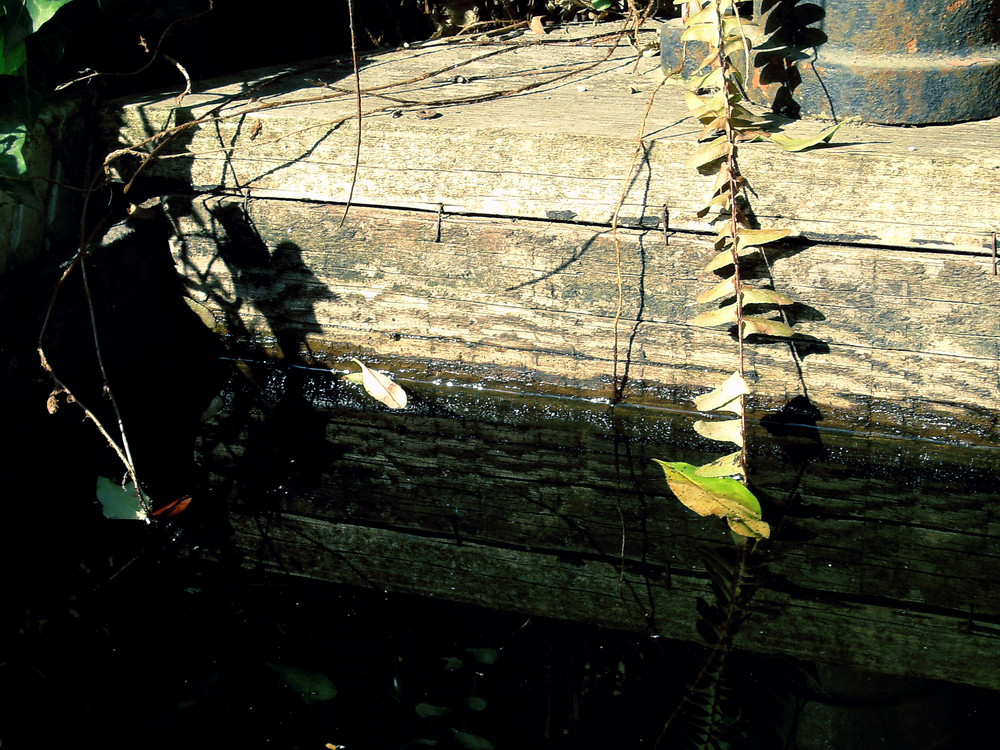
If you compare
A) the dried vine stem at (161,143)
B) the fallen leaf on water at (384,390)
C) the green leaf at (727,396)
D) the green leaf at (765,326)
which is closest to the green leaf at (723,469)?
the green leaf at (727,396)

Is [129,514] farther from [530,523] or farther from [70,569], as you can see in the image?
[530,523]

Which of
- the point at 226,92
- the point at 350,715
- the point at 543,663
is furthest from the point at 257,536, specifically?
the point at 226,92

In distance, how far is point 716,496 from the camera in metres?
1.49

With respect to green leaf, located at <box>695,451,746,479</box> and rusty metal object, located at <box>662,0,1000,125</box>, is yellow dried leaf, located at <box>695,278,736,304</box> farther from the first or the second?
Answer: rusty metal object, located at <box>662,0,1000,125</box>

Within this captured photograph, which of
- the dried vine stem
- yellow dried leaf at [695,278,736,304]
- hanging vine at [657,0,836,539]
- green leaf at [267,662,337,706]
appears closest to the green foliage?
the dried vine stem

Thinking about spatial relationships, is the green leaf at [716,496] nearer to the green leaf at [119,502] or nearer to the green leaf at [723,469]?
the green leaf at [723,469]

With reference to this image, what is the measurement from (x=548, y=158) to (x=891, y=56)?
742 millimetres

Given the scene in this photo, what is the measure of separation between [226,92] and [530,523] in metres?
1.39

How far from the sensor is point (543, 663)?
4.54ft

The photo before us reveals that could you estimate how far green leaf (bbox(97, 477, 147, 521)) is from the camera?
1.68 meters

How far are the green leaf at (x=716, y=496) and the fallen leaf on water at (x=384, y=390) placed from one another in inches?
28.6

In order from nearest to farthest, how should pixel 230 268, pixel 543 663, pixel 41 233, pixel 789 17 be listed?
1. pixel 543 663
2. pixel 789 17
3. pixel 41 233
4. pixel 230 268

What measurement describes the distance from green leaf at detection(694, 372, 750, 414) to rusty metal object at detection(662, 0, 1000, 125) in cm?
67

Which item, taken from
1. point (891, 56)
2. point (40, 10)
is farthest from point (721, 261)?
point (40, 10)
